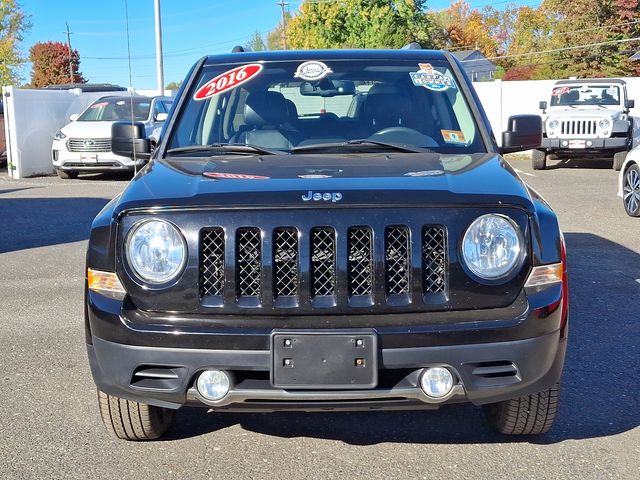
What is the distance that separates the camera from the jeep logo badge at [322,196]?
3.00 m

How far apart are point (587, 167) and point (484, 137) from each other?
621 inches

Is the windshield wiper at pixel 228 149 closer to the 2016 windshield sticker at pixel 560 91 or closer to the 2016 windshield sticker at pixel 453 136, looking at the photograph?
the 2016 windshield sticker at pixel 453 136

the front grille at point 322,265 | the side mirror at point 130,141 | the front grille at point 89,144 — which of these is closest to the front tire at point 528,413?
the front grille at point 322,265

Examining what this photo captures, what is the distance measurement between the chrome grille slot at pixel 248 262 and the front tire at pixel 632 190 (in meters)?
8.41

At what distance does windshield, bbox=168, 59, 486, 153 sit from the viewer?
166 inches

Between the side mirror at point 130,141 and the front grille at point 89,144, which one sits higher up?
the side mirror at point 130,141

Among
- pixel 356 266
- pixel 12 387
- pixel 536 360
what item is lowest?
pixel 12 387

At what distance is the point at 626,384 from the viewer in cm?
435

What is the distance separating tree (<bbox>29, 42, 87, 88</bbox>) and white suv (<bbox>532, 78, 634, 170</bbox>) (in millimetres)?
53464

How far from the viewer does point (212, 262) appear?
301 centimetres

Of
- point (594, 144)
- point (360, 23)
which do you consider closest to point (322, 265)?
point (594, 144)

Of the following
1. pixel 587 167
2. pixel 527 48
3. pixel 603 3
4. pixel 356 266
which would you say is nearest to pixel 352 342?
pixel 356 266

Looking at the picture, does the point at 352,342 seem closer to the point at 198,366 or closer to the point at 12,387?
the point at 198,366

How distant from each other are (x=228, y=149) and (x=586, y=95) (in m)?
16.2
